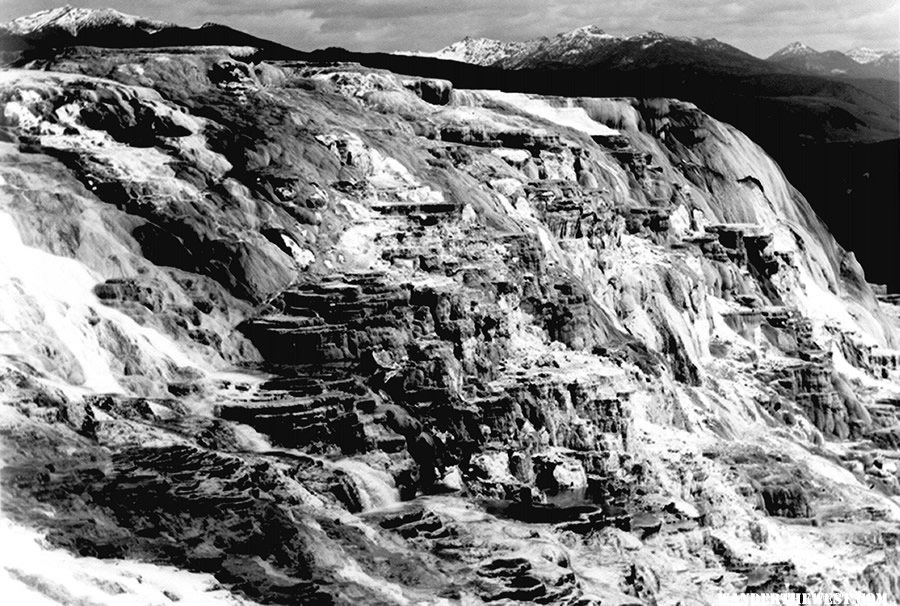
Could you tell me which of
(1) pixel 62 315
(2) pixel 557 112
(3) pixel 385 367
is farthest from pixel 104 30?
(1) pixel 62 315

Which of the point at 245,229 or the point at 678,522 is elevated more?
the point at 245,229

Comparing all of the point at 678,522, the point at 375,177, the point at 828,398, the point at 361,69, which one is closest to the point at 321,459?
the point at 678,522

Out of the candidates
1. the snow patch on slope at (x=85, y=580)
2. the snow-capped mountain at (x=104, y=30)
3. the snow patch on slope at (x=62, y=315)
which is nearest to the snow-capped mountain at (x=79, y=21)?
the snow-capped mountain at (x=104, y=30)

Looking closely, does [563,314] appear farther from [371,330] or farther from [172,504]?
[172,504]

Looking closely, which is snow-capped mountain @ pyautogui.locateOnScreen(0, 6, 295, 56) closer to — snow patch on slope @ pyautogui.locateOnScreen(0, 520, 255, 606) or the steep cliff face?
the steep cliff face

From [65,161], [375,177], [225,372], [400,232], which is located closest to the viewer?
[225,372]

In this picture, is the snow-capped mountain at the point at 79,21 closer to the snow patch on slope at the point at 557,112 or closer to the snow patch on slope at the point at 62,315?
the snow patch on slope at the point at 557,112

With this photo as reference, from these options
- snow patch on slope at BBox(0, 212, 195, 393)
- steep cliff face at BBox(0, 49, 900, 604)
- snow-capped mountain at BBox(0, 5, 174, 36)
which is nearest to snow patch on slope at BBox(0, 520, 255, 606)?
steep cliff face at BBox(0, 49, 900, 604)

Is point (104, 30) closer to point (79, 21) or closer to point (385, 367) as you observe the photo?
point (79, 21)
